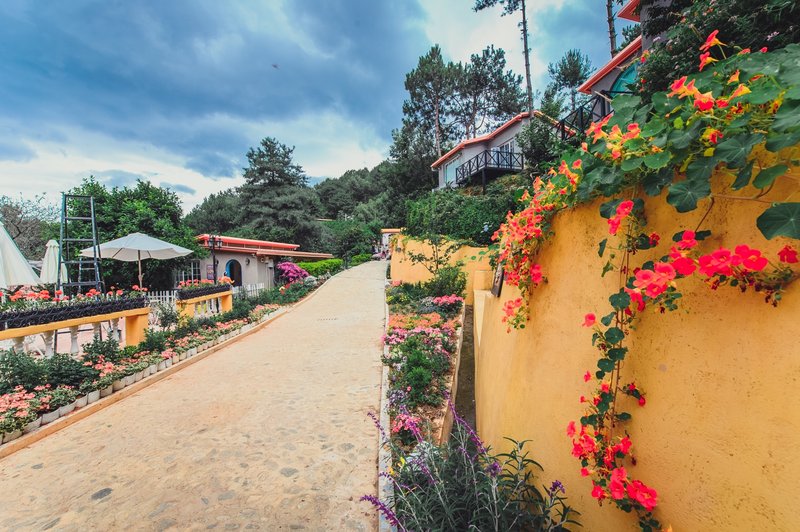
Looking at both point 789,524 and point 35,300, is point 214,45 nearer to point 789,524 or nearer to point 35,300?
point 35,300

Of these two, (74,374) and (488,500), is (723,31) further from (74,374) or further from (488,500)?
(74,374)

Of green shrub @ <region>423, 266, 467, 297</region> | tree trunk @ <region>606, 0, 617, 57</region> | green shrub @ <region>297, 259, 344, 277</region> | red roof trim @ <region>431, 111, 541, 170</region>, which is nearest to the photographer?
green shrub @ <region>423, 266, 467, 297</region>

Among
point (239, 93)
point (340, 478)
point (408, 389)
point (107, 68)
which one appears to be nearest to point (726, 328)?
point (340, 478)

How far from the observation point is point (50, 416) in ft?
14.3

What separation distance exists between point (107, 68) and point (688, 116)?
48.7 ft

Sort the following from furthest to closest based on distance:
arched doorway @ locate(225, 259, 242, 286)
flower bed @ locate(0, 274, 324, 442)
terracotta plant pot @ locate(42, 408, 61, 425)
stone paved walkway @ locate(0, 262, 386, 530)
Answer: arched doorway @ locate(225, 259, 242, 286) < terracotta plant pot @ locate(42, 408, 61, 425) < flower bed @ locate(0, 274, 324, 442) < stone paved walkway @ locate(0, 262, 386, 530)

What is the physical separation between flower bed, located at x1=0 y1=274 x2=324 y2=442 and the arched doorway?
12087 mm

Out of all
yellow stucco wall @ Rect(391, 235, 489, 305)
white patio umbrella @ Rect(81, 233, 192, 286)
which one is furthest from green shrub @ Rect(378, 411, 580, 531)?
white patio umbrella @ Rect(81, 233, 192, 286)

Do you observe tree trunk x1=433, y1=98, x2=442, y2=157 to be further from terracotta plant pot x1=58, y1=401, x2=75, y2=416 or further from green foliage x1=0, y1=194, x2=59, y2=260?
terracotta plant pot x1=58, y1=401, x2=75, y2=416

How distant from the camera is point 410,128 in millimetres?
30031

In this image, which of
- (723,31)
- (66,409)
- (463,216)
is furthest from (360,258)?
(723,31)

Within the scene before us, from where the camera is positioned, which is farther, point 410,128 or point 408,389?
point 410,128

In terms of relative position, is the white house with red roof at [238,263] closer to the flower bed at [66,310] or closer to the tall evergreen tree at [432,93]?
the flower bed at [66,310]

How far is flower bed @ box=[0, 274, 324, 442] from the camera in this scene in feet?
13.8
